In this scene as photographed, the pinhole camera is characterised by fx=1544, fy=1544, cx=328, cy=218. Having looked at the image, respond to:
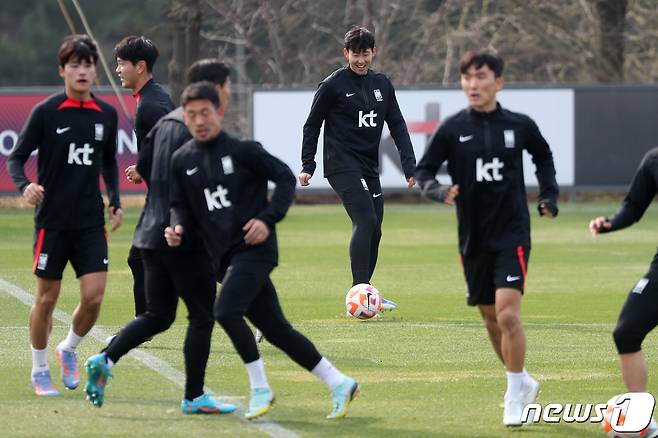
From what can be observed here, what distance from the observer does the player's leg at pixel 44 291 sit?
9.12 meters

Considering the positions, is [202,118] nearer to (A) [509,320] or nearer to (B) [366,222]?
(A) [509,320]

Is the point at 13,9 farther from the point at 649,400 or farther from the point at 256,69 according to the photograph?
the point at 649,400

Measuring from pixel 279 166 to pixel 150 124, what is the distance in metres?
2.32

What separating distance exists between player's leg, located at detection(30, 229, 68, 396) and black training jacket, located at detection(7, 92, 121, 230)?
10cm

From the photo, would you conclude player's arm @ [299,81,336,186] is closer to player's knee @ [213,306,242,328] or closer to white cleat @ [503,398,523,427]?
player's knee @ [213,306,242,328]

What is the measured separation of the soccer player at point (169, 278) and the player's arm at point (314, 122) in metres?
4.20

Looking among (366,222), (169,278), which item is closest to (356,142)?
(366,222)

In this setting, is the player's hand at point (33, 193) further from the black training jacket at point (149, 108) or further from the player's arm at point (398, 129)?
the player's arm at point (398, 129)

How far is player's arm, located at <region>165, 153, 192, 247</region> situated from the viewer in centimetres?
810

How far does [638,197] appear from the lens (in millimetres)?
7828

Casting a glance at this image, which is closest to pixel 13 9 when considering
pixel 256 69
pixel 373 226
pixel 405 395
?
pixel 256 69

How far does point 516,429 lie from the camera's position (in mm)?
8039

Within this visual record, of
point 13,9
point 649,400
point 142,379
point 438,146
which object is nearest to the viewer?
point 649,400

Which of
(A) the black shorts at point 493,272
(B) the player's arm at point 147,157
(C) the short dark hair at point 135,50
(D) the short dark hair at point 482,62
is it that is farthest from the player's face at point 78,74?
(A) the black shorts at point 493,272
